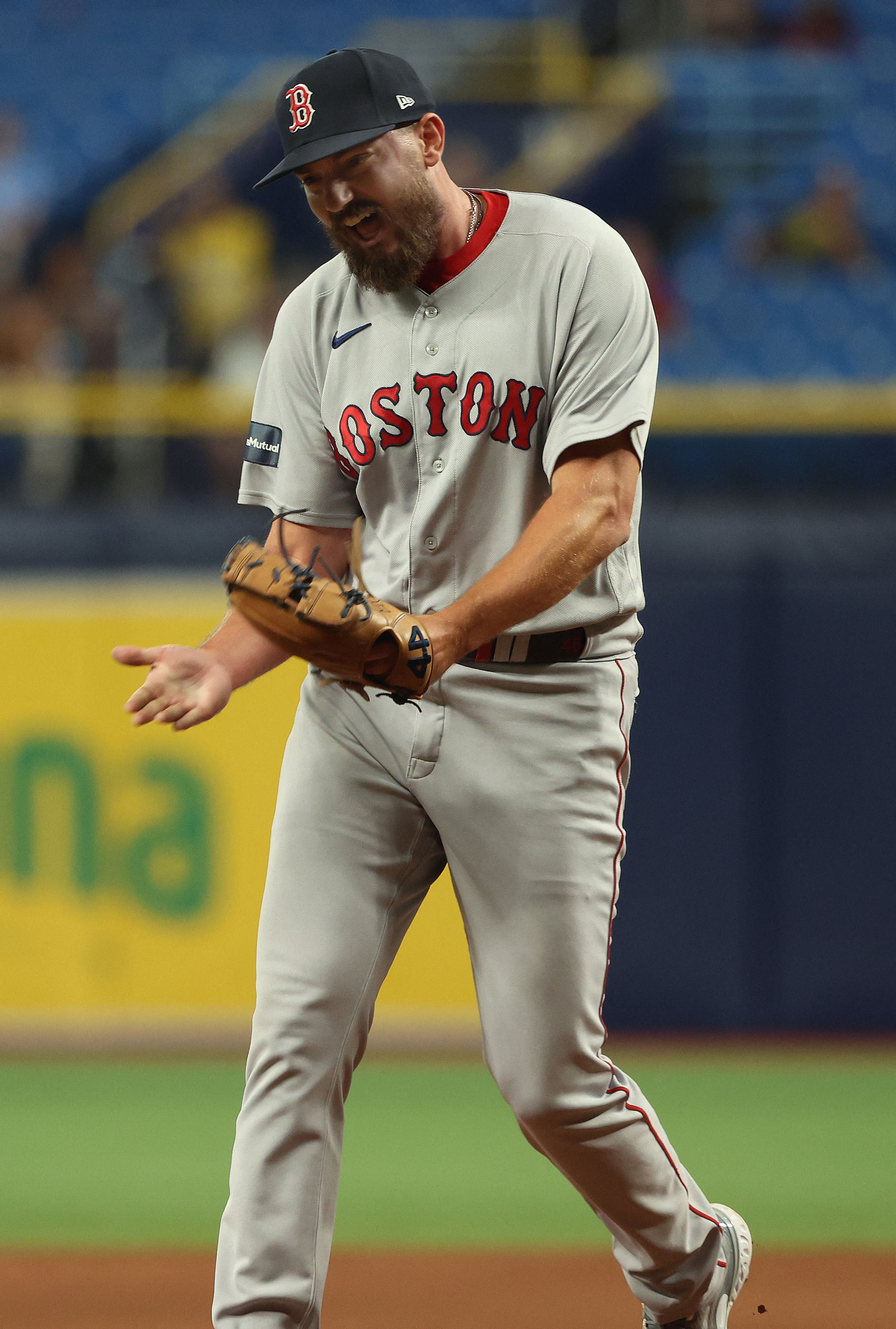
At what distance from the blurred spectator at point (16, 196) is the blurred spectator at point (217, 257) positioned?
2.98 feet

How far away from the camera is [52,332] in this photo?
765cm

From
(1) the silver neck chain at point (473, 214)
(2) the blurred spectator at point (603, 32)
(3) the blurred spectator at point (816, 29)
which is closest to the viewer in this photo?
(1) the silver neck chain at point (473, 214)

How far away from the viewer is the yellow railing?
6488 millimetres

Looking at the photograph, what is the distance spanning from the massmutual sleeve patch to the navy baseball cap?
0.49m

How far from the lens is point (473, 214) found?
9.34 ft

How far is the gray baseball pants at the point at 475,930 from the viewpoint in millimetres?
2666

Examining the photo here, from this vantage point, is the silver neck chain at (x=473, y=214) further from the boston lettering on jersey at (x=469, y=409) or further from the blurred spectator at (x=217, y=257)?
the blurred spectator at (x=217, y=257)

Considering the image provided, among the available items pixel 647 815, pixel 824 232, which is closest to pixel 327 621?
pixel 647 815

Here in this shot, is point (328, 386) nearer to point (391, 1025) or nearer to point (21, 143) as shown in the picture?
point (391, 1025)

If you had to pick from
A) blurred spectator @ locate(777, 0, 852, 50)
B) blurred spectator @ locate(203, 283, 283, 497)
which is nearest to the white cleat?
blurred spectator @ locate(203, 283, 283, 497)

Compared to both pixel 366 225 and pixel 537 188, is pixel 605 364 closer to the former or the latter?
pixel 366 225

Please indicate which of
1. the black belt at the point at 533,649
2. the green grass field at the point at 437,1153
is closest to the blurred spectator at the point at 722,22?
the green grass field at the point at 437,1153

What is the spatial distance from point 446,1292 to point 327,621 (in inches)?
64.6

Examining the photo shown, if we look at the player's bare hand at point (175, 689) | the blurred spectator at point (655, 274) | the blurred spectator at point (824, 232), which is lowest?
the player's bare hand at point (175, 689)
